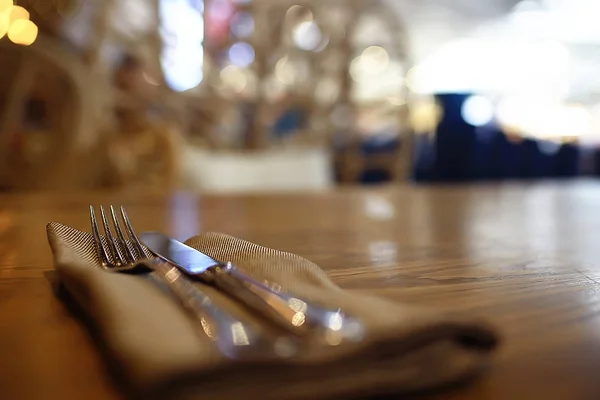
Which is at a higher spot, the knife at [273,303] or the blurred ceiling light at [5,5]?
the blurred ceiling light at [5,5]

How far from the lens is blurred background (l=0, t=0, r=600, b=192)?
4.95 feet

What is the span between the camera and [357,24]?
8.08ft

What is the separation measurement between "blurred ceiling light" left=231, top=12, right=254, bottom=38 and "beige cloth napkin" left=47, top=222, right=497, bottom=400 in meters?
2.07

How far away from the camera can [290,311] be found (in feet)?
0.62

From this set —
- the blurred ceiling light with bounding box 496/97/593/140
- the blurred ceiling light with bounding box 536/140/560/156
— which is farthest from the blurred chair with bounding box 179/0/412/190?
the blurred ceiling light with bounding box 496/97/593/140

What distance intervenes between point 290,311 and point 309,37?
7.64 ft

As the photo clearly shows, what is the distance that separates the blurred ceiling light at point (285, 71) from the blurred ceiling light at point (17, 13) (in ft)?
3.00

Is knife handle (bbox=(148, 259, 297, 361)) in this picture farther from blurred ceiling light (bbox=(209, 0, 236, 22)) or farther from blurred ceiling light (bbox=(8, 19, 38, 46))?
blurred ceiling light (bbox=(209, 0, 236, 22))

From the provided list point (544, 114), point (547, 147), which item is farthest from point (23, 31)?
point (544, 114)

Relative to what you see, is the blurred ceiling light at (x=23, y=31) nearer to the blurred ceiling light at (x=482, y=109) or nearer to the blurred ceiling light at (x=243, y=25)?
the blurred ceiling light at (x=243, y=25)

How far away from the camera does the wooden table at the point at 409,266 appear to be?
188mm

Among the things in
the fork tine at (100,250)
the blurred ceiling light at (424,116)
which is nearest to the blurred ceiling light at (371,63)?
the blurred ceiling light at (424,116)

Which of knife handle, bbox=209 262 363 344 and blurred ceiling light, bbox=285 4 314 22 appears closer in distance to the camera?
knife handle, bbox=209 262 363 344

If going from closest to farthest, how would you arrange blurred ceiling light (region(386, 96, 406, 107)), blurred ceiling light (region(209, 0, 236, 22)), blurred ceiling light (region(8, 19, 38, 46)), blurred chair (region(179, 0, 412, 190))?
blurred ceiling light (region(8, 19, 38, 46)), blurred chair (region(179, 0, 412, 190)), blurred ceiling light (region(209, 0, 236, 22)), blurred ceiling light (region(386, 96, 406, 107))
